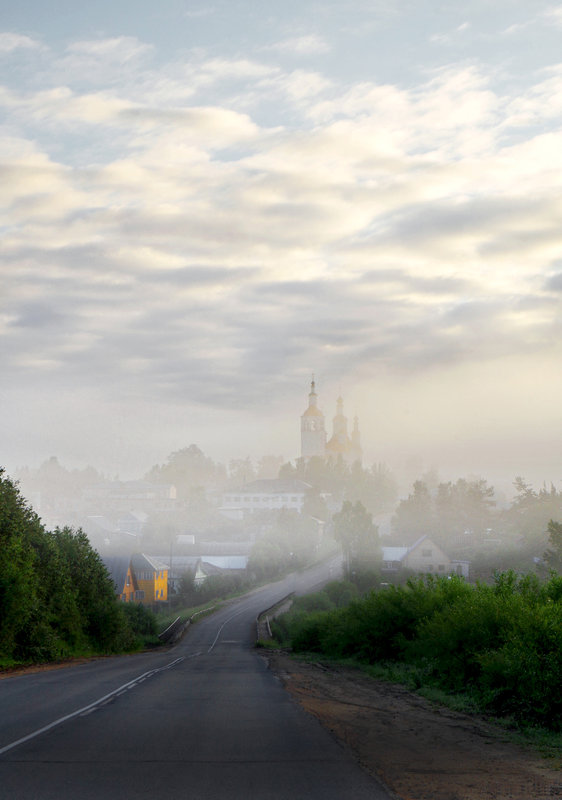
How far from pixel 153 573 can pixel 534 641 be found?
3432 inches

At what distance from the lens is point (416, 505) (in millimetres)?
146875

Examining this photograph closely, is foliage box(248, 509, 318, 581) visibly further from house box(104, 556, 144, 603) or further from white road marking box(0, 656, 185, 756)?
white road marking box(0, 656, 185, 756)

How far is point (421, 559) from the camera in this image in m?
111

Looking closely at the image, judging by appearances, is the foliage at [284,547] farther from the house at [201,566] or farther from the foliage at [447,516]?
the foliage at [447,516]

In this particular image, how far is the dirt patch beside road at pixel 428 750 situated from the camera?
28.9 feet

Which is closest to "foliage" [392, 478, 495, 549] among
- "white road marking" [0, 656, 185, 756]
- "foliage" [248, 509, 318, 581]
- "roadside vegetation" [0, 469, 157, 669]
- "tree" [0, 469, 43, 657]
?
"foliage" [248, 509, 318, 581]

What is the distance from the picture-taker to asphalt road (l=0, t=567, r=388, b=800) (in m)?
8.48

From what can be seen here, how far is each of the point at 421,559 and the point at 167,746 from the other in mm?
103664

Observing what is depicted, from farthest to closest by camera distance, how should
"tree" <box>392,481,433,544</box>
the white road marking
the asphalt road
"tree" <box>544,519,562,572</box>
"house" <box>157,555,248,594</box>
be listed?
"tree" <box>392,481,433,544</box>, "house" <box>157,555,248,594</box>, "tree" <box>544,519,562,572</box>, the white road marking, the asphalt road

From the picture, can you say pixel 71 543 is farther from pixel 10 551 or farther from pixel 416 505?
pixel 416 505

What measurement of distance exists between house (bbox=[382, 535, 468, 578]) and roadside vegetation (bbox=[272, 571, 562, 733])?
261ft

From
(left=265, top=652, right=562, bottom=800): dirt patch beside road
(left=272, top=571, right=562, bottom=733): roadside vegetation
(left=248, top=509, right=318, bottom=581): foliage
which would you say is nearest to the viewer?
(left=265, top=652, right=562, bottom=800): dirt patch beside road

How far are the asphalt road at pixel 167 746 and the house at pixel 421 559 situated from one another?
300ft

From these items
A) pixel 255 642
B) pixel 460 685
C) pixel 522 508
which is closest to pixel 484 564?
pixel 522 508
